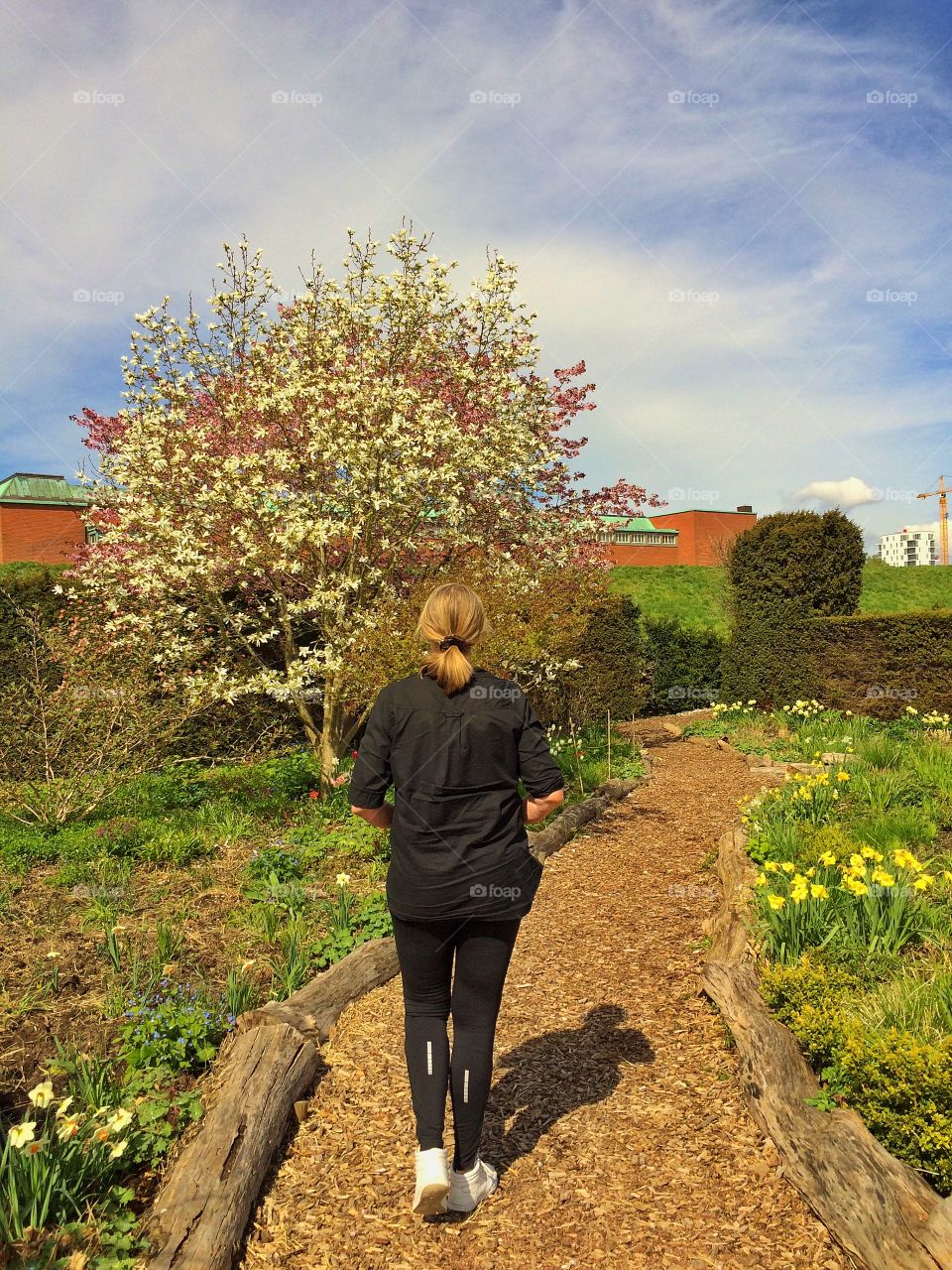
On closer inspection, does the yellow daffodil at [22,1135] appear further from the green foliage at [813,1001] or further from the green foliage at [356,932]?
the green foliage at [813,1001]

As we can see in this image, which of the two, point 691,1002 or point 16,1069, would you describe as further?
point 691,1002

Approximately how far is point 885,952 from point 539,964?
2.03 m

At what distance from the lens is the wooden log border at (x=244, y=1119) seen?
2750 millimetres

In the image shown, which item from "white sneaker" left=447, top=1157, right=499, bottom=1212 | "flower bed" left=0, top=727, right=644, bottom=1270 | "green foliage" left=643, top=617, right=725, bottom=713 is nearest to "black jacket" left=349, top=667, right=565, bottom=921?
"white sneaker" left=447, top=1157, right=499, bottom=1212

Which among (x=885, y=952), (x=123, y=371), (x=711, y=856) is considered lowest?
(x=711, y=856)

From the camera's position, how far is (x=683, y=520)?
48.5 m

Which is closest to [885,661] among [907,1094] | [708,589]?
[907,1094]

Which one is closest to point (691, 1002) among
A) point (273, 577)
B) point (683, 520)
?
point (273, 577)

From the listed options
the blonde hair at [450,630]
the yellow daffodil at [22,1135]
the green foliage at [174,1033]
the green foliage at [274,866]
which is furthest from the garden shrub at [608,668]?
the yellow daffodil at [22,1135]

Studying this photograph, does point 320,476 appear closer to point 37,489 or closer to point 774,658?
point 774,658

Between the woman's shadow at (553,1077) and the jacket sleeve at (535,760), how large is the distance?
62.1 inches

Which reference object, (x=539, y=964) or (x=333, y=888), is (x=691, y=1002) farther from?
(x=333, y=888)

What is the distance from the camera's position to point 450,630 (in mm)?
2836

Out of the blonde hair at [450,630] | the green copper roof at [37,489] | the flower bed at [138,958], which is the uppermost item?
the green copper roof at [37,489]
